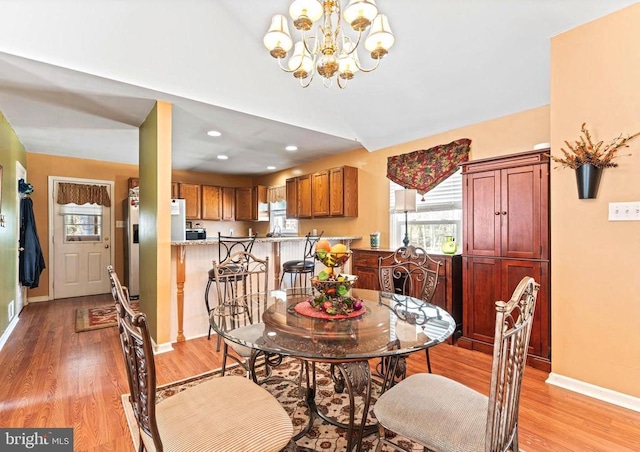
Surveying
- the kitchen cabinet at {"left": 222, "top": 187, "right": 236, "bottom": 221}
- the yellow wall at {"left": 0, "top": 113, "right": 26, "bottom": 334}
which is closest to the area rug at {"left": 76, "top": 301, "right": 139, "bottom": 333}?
the yellow wall at {"left": 0, "top": 113, "right": 26, "bottom": 334}

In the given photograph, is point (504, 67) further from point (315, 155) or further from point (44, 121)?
point (44, 121)

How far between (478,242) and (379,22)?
215cm

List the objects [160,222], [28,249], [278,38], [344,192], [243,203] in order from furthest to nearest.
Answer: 1. [243,203]
2. [344,192]
3. [28,249]
4. [160,222]
5. [278,38]

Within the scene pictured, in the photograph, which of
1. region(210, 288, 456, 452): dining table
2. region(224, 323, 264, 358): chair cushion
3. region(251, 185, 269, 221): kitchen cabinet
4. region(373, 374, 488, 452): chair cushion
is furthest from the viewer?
region(251, 185, 269, 221): kitchen cabinet

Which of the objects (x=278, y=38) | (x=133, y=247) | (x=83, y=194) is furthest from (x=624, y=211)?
(x=83, y=194)

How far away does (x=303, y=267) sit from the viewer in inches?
157

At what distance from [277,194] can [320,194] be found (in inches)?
67.6

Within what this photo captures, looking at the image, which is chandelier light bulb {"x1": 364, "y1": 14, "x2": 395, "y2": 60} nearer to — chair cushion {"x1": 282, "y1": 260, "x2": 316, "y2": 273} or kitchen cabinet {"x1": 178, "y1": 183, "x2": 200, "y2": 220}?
chair cushion {"x1": 282, "y1": 260, "x2": 316, "y2": 273}

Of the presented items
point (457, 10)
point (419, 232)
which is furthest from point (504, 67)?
point (419, 232)

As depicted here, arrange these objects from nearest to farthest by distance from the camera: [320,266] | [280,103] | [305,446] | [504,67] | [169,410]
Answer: [169,410]
[305,446]
[504,67]
[280,103]
[320,266]

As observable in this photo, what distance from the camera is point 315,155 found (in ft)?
17.8

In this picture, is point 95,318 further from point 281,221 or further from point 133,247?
point 281,221

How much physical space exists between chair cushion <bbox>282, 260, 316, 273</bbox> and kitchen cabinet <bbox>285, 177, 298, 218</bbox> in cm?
184

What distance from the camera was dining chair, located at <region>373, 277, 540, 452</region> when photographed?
1023 millimetres
